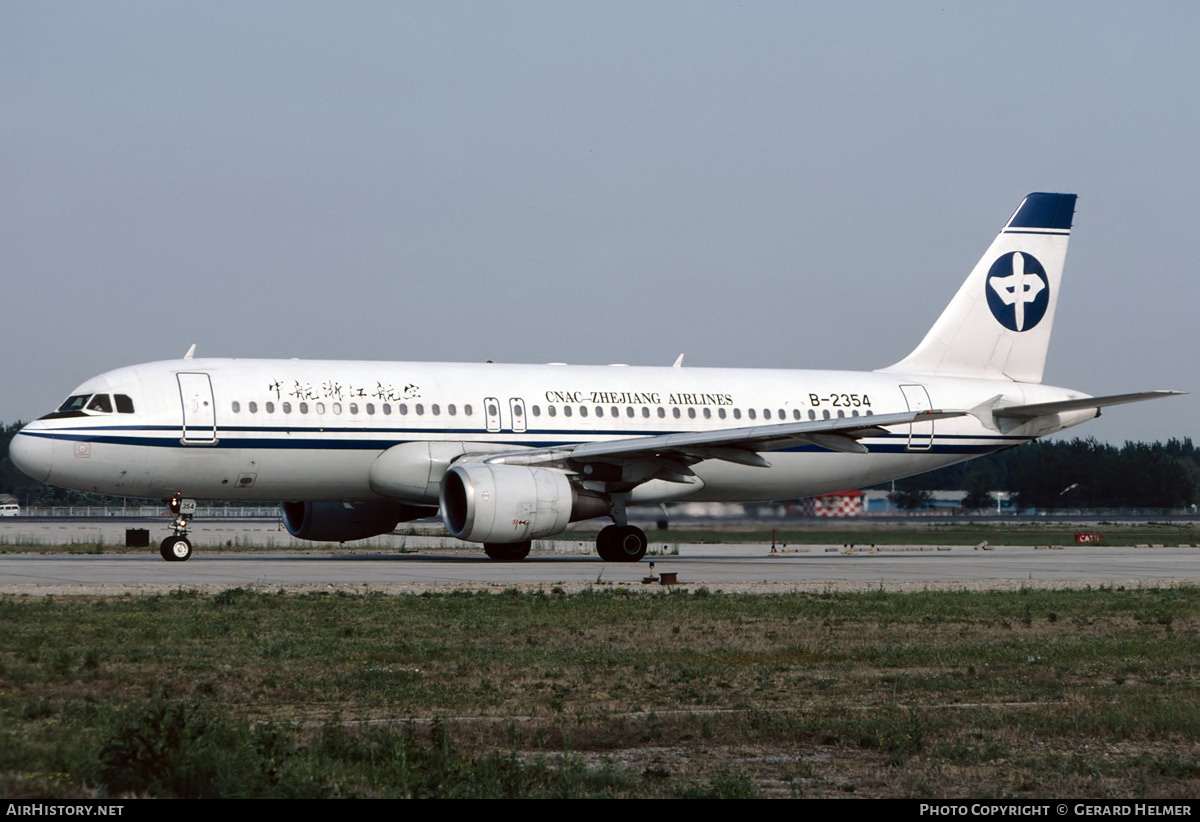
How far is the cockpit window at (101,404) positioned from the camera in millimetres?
27016

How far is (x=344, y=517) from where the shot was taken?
102ft

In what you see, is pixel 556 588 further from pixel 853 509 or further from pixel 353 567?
pixel 853 509

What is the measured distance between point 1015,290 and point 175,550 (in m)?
22.5

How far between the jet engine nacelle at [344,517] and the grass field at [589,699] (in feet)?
40.3

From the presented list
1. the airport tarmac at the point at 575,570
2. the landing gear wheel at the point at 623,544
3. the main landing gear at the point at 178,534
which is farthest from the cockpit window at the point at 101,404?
the landing gear wheel at the point at 623,544

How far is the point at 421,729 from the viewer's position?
364 inches

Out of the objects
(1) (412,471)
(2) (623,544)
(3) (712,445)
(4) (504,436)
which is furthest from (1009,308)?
(1) (412,471)

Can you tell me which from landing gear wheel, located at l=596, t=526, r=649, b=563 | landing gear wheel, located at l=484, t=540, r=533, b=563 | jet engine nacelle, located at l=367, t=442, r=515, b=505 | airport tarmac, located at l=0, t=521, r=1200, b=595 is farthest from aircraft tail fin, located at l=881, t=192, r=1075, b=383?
jet engine nacelle, located at l=367, t=442, r=515, b=505

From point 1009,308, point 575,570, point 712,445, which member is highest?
point 1009,308

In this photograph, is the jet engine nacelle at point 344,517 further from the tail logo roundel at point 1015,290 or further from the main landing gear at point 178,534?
the tail logo roundel at point 1015,290
